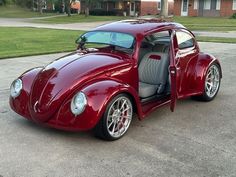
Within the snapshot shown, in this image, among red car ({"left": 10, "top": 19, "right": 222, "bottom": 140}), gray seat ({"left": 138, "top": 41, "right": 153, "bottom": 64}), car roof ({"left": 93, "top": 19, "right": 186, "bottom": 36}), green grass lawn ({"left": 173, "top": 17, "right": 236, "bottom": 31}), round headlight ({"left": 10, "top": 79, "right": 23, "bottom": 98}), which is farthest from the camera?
green grass lawn ({"left": 173, "top": 17, "right": 236, "bottom": 31})

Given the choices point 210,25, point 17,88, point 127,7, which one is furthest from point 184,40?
point 127,7

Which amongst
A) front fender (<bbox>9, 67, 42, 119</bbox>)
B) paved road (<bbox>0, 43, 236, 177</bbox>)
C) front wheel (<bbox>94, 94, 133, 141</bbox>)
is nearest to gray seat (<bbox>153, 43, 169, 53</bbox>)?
paved road (<bbox>0, 43, 236, 177</bbox>)

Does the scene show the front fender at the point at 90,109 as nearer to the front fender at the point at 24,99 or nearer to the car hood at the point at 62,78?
the car hood at the point at 62,78

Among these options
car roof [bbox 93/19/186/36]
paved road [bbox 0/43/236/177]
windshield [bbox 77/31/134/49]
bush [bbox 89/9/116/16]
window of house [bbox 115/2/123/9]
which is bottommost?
bush [bbox 89/9/116/16]

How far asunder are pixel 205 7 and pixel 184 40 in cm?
4961

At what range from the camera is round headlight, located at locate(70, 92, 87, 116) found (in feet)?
16.5

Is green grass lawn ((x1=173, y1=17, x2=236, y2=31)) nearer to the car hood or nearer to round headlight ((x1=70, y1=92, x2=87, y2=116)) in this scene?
the car hood

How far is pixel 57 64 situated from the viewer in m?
5.88

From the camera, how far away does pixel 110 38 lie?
637 cm

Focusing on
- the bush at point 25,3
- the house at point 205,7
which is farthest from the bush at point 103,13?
the bush at point 25,3

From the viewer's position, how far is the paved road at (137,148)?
14.6 feet

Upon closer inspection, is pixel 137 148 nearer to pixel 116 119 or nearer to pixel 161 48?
pixel 116 119

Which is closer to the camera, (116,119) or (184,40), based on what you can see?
(116,119)

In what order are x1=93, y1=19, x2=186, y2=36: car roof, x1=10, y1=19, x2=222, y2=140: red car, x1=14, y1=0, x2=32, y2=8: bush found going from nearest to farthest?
x1=10, y1=19, x2=222, y2=140: red car
x1=93, y1=19, x2=186, y2=36: car roof
x1=14, y1=0, x2=32, y2=8: bush
